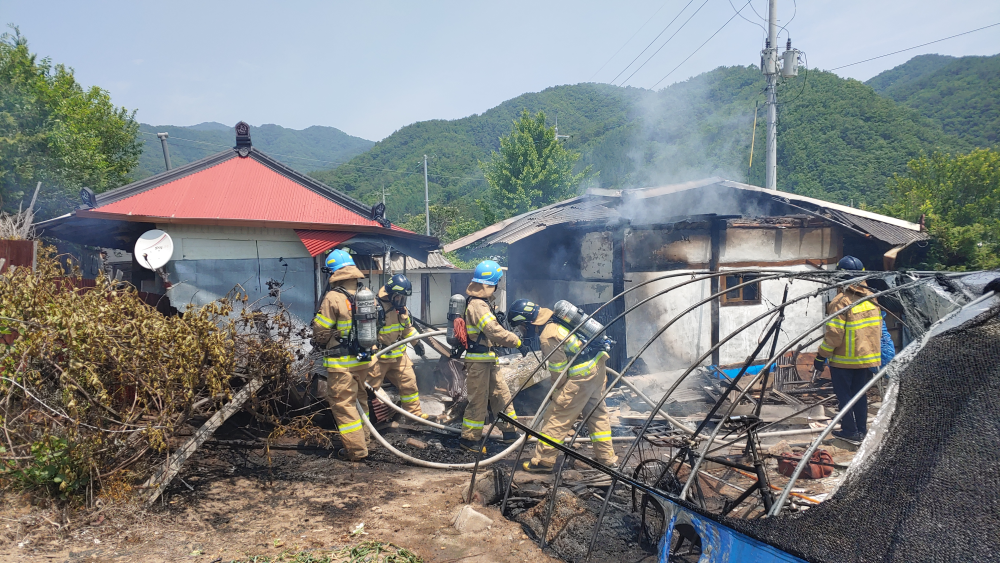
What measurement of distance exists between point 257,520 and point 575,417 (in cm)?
313

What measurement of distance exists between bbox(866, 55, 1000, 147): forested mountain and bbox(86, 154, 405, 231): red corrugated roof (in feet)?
122

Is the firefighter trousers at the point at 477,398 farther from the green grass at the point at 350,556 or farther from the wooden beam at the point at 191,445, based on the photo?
the green grass at the point at 350,556

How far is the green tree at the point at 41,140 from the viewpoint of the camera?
1530 cm

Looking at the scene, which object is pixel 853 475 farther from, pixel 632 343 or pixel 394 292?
pixel 632 343

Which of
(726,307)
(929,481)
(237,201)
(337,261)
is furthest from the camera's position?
(726,307)

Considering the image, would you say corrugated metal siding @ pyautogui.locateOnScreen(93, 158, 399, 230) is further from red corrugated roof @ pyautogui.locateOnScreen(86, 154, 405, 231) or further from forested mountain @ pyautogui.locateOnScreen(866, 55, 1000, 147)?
forested mountain @ pyautogui.locateOnScreen(866, 55, 1000, 147)

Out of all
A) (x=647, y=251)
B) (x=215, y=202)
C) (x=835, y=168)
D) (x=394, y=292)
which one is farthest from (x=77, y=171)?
(x=835, y=168)

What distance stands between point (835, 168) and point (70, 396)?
36991mm

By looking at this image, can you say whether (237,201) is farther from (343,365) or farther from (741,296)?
(741,296)

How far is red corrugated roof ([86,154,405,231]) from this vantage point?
985 centimetres

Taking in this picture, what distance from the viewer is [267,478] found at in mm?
5367

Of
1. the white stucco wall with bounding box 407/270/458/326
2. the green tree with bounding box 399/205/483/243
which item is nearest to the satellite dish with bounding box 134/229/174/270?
the white stucco wall with bounding box 407/270/458/326

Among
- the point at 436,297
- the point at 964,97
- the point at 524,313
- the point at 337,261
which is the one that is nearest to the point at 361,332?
the point at 337,261

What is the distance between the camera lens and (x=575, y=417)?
572cm
